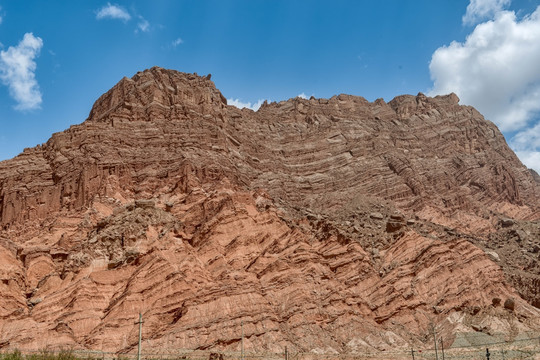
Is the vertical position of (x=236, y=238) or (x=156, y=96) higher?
(x=156, y=96)

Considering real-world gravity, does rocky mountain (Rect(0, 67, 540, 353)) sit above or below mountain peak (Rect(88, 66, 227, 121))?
below

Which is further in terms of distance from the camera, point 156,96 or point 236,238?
point 156,96

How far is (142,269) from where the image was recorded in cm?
6475

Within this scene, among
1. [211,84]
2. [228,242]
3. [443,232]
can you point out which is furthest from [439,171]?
[228,242]

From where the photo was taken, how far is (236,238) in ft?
237

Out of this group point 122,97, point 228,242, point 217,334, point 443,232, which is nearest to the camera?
point 217,334

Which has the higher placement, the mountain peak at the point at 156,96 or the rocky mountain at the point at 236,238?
the mountain peak at the point at 156,96

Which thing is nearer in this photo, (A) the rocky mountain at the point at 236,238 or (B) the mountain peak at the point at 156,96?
(A) the rocky mountain at the point at 236,238

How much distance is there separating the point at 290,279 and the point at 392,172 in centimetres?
5305

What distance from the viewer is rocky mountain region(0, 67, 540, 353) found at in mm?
59625

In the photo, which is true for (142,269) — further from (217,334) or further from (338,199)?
(338,199)

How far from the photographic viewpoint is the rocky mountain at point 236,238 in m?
59.6

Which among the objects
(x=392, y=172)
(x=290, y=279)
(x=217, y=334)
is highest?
(x=392, y=172)

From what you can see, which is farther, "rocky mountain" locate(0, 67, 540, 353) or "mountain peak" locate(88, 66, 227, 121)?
"mountain peak" locate(88, 66, 227, 121)
